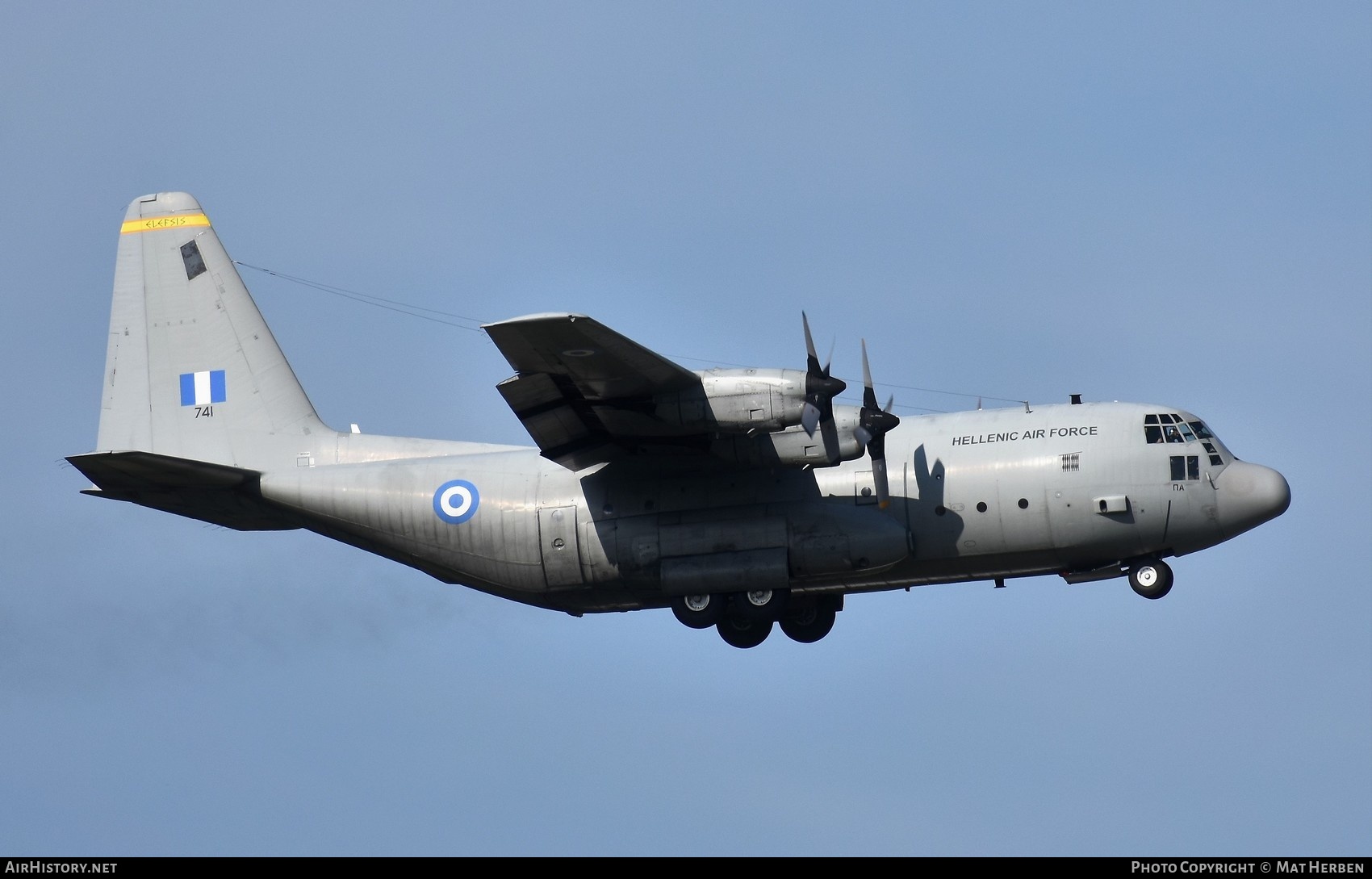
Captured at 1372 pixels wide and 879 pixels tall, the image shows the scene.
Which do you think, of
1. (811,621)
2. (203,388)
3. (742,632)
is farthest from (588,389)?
(203,388)

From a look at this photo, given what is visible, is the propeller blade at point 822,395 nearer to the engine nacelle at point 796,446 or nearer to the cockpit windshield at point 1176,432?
the engine nacelle at point 796,446

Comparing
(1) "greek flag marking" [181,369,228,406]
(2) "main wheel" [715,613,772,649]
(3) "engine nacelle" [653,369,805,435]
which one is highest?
(1) "greek flag marking" [181,369,228,406]

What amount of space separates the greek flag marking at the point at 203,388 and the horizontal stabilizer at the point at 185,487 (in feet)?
6.50

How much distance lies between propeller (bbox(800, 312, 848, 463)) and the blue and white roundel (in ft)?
18.7

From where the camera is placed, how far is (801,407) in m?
24.4

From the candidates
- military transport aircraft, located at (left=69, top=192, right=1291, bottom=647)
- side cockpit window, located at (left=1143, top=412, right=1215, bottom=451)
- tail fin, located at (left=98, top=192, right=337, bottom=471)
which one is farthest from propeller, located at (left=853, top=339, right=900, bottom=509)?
tail fin, located at (left=98, top=192, right=337, bottom=471)

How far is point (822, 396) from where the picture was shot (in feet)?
82.1

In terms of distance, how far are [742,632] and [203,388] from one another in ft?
32.7

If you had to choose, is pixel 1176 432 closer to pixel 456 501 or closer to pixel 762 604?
pixel 762 604

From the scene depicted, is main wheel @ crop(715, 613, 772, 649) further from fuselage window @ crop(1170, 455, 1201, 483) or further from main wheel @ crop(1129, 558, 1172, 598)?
fuselage window @ crop(1170, 455, 1201, 483)

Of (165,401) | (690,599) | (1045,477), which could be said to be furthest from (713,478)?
(165,401)

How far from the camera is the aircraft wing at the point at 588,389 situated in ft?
75.9

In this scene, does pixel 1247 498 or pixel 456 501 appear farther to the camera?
pixel 456 501

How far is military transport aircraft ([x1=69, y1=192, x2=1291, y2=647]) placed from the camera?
2527 centimetres
